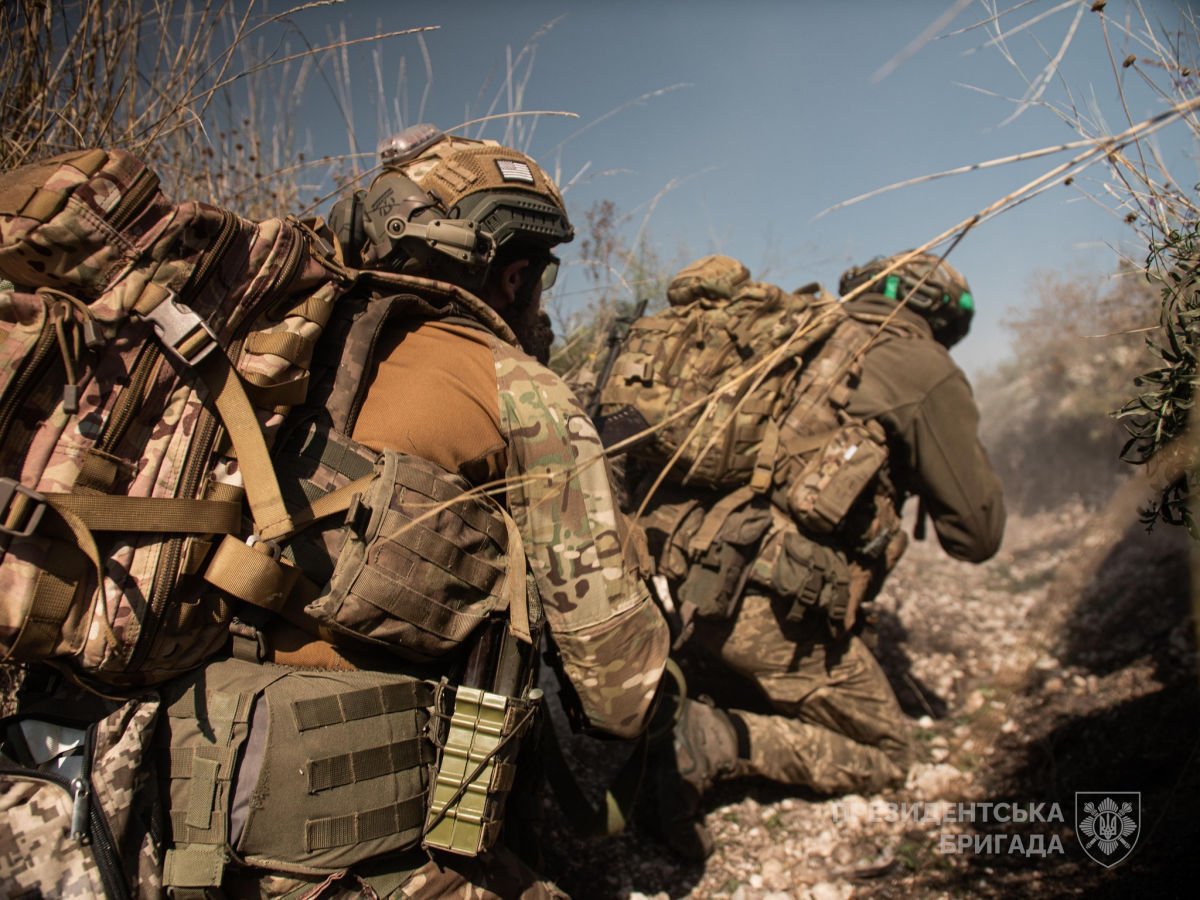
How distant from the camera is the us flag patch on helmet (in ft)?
7.02

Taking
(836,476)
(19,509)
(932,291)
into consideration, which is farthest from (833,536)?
(19,509)

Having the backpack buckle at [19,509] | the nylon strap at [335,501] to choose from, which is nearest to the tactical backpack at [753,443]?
the nylon strap at [335,501]

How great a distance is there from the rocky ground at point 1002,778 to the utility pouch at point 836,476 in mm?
1277

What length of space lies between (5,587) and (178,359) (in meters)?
0.48

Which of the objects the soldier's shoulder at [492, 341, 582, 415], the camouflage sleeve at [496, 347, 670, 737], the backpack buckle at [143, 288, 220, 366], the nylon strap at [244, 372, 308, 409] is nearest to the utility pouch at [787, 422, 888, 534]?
the camouflage sleeve at [496, 347, 670, 737]

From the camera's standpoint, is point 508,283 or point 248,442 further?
point 508,283

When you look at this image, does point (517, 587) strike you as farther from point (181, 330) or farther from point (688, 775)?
point (688, 775)

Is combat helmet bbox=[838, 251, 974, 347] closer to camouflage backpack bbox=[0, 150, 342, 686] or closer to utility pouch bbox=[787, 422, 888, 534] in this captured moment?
utility pouch bbox=[787, 422, 888, 534]

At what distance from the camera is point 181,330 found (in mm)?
1398

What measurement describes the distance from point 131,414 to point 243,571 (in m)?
0.35

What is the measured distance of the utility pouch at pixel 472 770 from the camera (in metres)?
1.72

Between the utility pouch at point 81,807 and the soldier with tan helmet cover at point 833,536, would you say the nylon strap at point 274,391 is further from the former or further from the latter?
the soldier with tan helmet cover at point 833,536

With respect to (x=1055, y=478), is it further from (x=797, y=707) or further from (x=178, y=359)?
(x=178, y=359)

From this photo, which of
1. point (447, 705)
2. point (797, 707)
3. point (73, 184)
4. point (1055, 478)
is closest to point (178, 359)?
point (73, 184)
